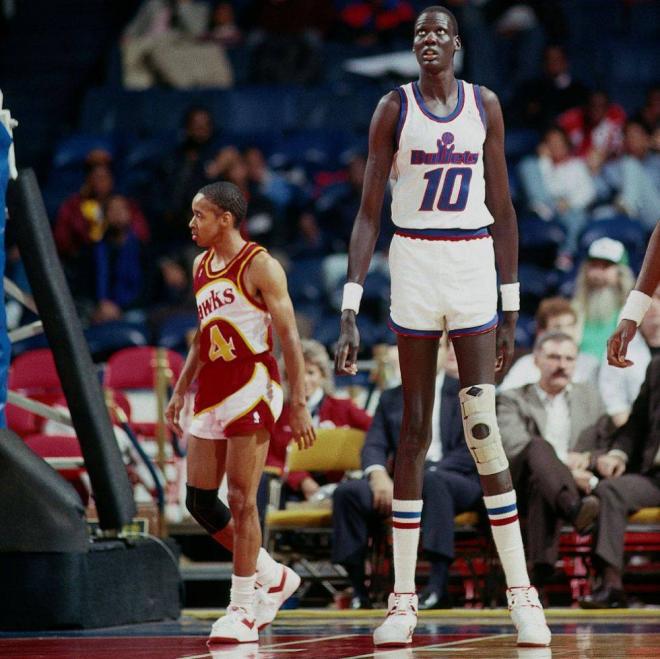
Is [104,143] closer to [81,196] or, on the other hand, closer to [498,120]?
[81,196]

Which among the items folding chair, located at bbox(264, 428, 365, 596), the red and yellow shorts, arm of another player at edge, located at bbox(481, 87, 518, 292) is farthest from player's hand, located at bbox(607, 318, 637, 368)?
folding chair, located at bbox(264, 428, 365, 596)

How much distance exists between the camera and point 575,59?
14.2m

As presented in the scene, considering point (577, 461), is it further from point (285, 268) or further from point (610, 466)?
point (285, 268)

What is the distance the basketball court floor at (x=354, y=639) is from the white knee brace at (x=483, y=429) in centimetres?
60

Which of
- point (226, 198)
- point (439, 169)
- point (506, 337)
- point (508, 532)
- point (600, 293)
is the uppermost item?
point (600, 293)

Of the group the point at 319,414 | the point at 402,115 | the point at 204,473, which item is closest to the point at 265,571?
the point at 204,473

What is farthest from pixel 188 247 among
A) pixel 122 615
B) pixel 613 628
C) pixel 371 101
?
pixel 613 628

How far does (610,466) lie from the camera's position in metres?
7.33

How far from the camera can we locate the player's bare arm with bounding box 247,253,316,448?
18.0 ft

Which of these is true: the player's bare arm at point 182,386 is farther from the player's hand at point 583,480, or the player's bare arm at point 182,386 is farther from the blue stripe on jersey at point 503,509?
the player's hand at point 583,480

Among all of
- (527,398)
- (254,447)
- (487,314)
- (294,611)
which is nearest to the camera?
(487,314)

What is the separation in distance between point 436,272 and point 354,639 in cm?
138

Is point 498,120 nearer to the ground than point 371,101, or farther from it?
nearer to the ground

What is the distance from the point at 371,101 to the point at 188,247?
95.7 inches
